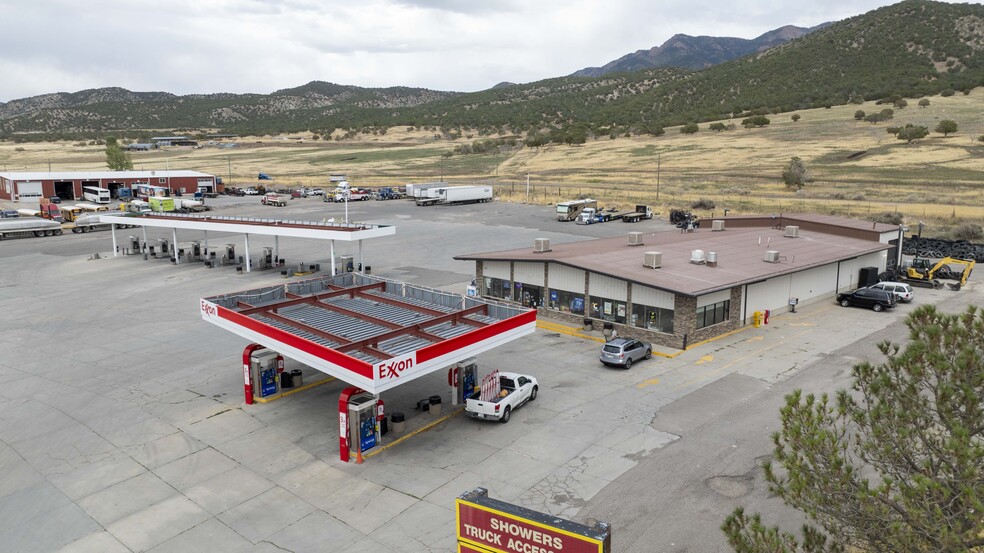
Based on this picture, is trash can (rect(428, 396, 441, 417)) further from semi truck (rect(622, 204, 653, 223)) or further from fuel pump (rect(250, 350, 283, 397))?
semi truck (rect(622, 204, 653, 223))

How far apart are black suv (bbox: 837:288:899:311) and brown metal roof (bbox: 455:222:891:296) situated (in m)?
2.67

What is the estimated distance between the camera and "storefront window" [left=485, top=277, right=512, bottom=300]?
4344 centimetres

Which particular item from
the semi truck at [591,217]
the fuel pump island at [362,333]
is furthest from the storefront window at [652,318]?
the semi truck at [591,217]

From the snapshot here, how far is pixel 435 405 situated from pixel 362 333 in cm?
412

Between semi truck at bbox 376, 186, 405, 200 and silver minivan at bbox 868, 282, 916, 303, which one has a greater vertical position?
semi truck at bbox 376, 186, 405, 200

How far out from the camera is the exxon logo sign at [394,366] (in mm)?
20922

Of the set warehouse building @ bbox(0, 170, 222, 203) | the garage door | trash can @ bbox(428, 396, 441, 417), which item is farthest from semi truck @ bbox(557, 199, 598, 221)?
the garage door

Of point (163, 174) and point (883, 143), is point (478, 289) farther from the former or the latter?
point (883, 143)

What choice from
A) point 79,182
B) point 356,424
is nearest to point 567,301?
point 356,424

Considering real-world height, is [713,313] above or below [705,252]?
below

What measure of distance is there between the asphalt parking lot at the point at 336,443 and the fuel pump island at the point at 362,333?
1.47 m

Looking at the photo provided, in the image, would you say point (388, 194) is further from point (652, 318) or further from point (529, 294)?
point (652, 318)

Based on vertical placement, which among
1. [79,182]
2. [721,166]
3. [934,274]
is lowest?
[934,274]

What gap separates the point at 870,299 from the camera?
42.9 meters
